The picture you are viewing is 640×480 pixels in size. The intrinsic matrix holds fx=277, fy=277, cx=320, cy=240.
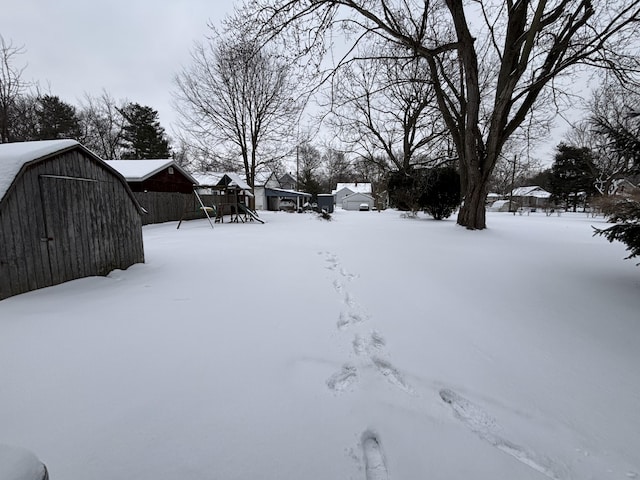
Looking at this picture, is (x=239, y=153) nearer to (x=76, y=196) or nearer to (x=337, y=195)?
(x=76, y=196)

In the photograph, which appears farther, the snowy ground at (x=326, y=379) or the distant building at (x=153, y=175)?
the distant building at (x=153, y=175)

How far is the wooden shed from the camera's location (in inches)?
132

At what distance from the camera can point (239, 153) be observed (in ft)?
69.4

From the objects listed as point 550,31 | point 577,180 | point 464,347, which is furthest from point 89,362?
point 577,180

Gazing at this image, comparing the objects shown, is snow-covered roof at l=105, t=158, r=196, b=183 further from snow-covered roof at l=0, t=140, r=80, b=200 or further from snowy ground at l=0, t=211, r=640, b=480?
snowy ground at l=0, t=211, r=640, b=480

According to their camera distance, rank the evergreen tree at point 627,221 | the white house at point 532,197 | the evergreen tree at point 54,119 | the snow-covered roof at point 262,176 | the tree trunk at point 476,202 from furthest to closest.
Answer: the white house at point 532,197 < the evergreen tree at point 54,119 < the snow-covered roof at point 262,176 < the tree trunk at point 476,202 < the evergreen tree at point 627,221

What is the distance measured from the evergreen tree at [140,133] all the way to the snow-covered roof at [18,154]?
103 feet

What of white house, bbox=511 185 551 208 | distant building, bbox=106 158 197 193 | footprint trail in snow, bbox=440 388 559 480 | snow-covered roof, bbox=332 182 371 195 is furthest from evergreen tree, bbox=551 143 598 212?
footprint trail in snow, bbox=440 388 559 480

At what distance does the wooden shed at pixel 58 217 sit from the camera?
11.0ft

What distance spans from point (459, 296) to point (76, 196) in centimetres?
571

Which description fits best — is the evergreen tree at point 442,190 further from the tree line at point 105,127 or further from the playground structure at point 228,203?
the tree line at point 105,127

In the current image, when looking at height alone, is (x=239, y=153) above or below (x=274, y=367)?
above

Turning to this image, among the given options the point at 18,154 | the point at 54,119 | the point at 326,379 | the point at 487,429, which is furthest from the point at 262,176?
the point at 487,429

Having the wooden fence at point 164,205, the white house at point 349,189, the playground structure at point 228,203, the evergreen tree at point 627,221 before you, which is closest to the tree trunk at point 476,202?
the evergreen tree at point 627,221
